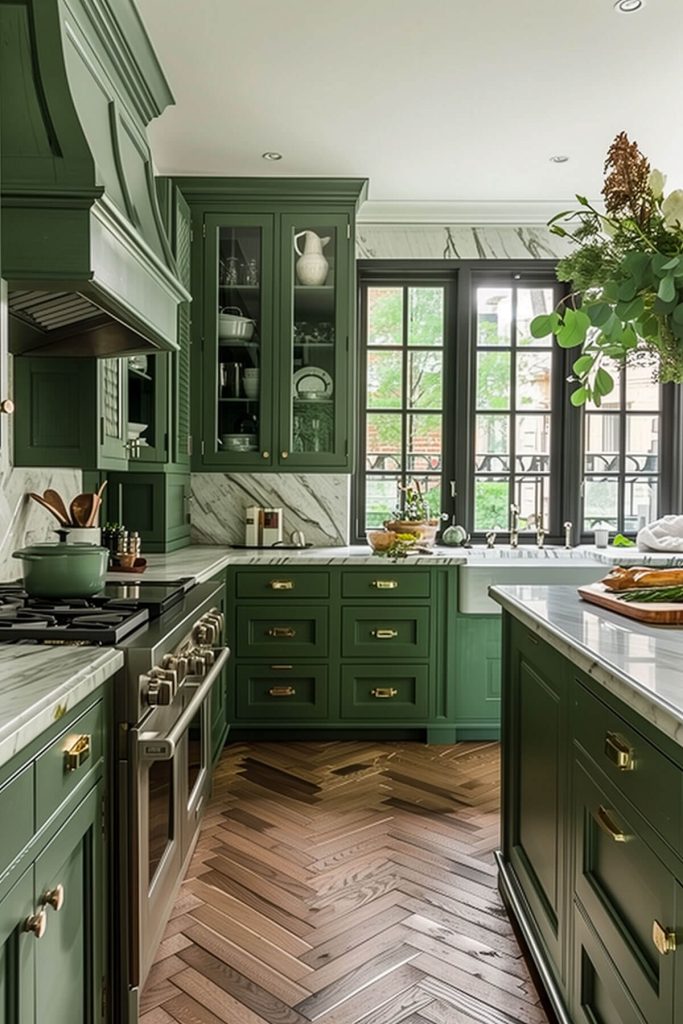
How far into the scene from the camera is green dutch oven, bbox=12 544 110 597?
6.82 ft

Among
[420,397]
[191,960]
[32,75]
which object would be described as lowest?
[191,960]

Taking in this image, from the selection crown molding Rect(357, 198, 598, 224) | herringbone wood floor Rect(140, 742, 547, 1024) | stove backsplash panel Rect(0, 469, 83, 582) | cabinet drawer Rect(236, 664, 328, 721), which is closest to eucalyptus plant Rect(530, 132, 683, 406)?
herringbone wood floor Rect(140, 742, 547, 1024)

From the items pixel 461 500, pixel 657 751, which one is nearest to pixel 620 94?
pixel 461 500

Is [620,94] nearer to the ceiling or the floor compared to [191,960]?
A: nearer to the ceiling

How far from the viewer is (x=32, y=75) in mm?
1962

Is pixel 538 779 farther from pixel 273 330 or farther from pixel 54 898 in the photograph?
pixel 273 330

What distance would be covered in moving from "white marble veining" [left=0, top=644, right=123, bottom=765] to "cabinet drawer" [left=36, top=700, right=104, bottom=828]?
0.21ft

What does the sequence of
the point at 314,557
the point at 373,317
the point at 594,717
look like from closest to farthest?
1. the point at 594,717
2. the point at 314,557
3. the point at 373,317

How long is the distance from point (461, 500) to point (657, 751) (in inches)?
135

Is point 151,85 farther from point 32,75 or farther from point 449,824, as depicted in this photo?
point 449,824

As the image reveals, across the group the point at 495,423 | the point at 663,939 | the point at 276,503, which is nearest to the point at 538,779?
the point at 663,939

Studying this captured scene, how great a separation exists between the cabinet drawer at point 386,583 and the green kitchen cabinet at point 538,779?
145 cm

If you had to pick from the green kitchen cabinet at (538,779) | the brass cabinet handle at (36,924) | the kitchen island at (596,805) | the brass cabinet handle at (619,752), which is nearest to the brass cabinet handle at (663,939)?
the kitchen island at (596,805)

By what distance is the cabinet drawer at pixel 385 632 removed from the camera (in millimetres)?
3844
